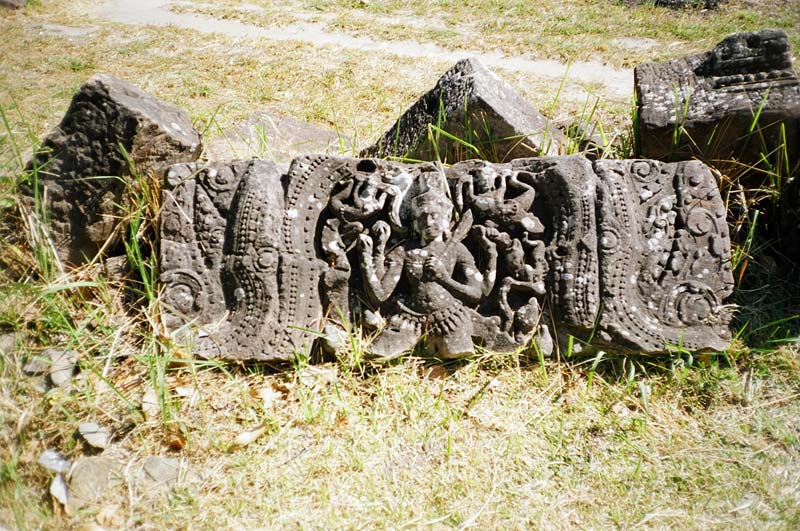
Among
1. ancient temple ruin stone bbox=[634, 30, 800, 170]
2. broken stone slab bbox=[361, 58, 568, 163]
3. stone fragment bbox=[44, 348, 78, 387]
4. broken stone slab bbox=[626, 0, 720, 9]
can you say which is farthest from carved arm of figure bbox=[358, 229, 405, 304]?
broken stone slab bbox=[626, 0, 720, 9]

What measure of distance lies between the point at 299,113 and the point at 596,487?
3425 millimetres

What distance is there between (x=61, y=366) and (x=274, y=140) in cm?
196

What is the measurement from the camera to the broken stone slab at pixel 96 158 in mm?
2678

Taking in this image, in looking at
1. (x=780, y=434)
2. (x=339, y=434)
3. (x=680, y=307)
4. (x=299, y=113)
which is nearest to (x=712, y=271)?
(x=680, y=307)

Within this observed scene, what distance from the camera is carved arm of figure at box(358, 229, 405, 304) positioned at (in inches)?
103

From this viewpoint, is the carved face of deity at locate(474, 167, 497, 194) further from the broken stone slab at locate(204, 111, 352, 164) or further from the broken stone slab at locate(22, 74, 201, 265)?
the broken stone slab at locate(22, 74, 201, 265)

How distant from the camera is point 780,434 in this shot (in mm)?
2416

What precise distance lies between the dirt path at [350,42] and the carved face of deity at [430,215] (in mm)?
2894

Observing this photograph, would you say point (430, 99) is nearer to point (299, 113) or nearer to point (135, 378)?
point (299, 113)

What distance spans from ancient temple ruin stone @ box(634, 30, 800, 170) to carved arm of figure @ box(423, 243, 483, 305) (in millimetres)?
1339

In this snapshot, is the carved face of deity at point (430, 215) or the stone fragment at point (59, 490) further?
the carved face of deity at point (430, 215)

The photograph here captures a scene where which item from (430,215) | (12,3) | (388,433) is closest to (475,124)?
(430,215)

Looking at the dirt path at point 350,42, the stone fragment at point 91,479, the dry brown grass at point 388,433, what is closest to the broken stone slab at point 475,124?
the dry brown grass at point 388,433

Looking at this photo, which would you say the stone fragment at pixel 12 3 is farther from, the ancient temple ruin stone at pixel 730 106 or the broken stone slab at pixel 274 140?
the ancient temple ruin stone at pixel 730 106
